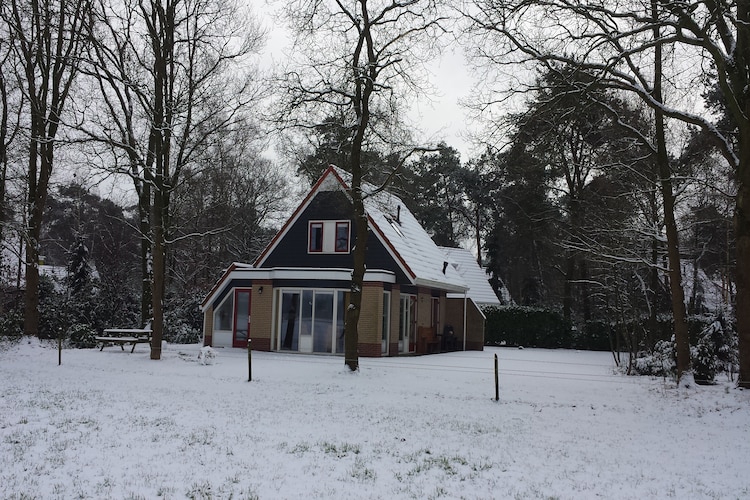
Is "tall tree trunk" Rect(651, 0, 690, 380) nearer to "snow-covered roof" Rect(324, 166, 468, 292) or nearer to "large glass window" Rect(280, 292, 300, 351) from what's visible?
"snow-covered roof" Rect(324, 166, 468, 292)

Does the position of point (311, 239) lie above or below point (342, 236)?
below

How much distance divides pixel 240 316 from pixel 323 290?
13.3ft

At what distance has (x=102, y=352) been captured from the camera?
70.6ft

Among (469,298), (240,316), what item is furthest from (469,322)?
(240,316)

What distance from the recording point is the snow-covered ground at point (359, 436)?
A: 6797 mm

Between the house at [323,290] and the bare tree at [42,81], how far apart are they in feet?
20.6

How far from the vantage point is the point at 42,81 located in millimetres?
22906

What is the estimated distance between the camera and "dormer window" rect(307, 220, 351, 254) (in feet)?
81.0

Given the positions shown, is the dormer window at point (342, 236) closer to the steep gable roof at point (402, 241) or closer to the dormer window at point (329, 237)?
the dormer window at point (329, 237)

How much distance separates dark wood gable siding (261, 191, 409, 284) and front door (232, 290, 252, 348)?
1546 mm

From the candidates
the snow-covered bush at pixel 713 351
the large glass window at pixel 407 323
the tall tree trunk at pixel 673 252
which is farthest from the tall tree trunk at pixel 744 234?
the large glass window at pixel 407 323

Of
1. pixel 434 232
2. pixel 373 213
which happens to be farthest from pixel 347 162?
pixel 434 232

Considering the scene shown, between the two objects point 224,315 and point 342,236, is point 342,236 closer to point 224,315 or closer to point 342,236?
point 342,236

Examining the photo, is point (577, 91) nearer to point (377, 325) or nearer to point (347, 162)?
point (347, 162)
